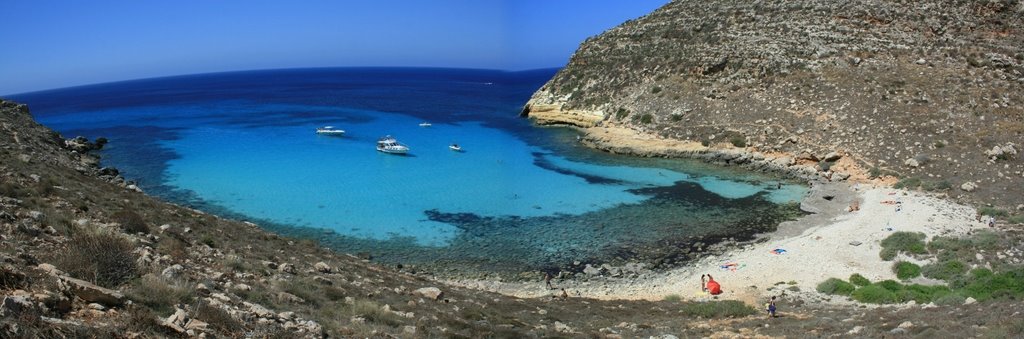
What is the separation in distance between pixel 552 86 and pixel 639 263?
149 feet

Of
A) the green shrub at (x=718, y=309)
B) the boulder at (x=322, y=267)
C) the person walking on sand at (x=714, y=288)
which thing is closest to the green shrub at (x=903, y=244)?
the person walking on sand at (x=714, y=288)

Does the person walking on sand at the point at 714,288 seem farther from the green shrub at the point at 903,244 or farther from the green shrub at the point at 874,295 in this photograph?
the green shrub at the point at 903,244

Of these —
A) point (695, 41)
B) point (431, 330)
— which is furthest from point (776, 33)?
point (431, 330)

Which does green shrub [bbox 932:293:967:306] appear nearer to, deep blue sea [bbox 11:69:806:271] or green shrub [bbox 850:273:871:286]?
green shrub [bbox 850:273:871:286]

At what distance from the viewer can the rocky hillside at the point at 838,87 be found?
34.3 meters

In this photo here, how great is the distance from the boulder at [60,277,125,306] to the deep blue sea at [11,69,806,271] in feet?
50.9

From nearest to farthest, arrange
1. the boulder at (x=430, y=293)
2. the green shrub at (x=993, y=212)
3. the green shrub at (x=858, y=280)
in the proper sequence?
the boulder at (x=430, y=293), the green shrub at (x=858, y=280), the green shrub at (x=993, y=212)

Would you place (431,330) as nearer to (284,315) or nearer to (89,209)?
(284,315)

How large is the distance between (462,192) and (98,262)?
26.3m

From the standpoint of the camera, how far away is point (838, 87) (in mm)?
43094

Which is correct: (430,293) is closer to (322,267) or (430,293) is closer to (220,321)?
(322,267)

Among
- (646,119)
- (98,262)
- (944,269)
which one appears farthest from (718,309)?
(646,119)

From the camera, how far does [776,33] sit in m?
51.4

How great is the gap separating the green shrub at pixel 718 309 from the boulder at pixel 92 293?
1389cm
